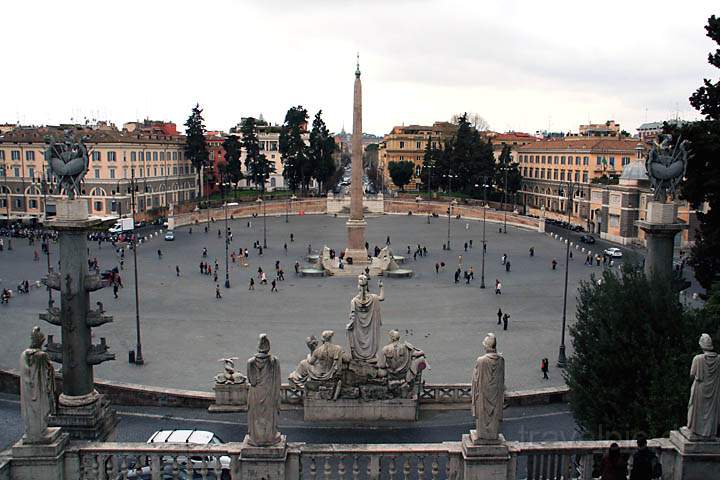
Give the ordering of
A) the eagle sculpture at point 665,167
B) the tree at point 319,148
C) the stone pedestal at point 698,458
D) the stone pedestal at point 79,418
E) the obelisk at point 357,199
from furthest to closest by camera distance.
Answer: the tree at point 319,148
the obelisk at point 357,199
the eagle sculpture at point 665,167
the stone pedestal at point 79,418
the stone pedestal at point 698,458

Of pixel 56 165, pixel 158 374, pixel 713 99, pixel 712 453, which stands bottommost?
pixel 158 374

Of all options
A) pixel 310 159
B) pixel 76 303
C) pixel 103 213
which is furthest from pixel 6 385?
pixel 310 159

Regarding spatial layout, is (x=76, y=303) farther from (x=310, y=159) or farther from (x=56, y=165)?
(x=310, y=159)

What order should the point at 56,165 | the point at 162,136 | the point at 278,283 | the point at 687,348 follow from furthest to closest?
the point at 162,136 < the point at 278,283 < the point at 687,348 < the point at 56,165

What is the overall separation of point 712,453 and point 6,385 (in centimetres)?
1814

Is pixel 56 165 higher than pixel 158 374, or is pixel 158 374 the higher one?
pixel 56 165

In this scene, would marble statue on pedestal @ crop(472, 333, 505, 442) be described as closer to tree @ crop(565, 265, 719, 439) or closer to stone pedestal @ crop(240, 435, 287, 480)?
stone pedestal @ crop(240, 435, 287, 480)

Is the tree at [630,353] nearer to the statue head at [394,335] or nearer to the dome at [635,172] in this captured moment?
the statue head at [394,335]

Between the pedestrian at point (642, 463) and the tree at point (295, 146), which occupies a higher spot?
the tree at point (295, 146)

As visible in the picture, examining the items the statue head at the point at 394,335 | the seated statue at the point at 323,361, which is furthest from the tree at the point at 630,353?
the seated statue at the point at 323,361

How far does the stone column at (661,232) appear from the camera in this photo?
15.4 meters

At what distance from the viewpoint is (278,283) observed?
128 ft

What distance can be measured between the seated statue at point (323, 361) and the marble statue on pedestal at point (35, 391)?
27.3ft

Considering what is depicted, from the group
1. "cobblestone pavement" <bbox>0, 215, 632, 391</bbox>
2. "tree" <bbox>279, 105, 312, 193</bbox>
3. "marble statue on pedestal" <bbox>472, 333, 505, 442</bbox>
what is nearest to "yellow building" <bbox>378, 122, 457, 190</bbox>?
"tree" <bbox>279, 105, 312, 193</bbox>
